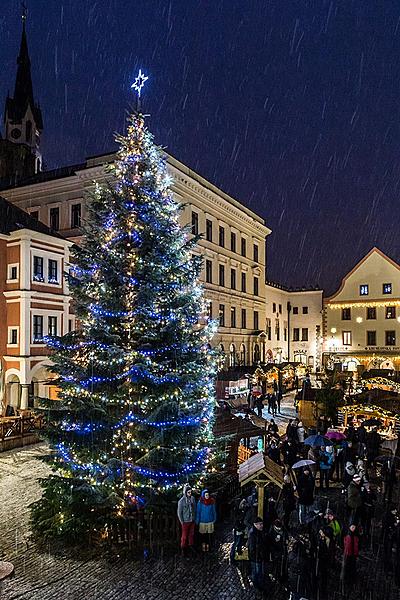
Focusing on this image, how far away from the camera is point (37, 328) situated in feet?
103

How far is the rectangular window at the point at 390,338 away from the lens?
2162 inches

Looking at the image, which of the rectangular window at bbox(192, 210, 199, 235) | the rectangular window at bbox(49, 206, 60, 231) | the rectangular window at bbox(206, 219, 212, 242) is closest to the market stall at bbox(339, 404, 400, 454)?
the rectangular window at bbox(192, 210, 199, 235)

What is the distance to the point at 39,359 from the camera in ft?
101

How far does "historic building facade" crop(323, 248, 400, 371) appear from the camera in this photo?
54.8 m

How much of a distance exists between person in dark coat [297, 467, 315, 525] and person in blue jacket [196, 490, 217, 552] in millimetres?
2566

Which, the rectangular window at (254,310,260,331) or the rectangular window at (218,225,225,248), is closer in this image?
the rectangular window at (218,225,225,248)

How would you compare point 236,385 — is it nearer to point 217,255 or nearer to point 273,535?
point 217,255

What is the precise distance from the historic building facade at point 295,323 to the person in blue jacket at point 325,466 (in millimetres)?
45204

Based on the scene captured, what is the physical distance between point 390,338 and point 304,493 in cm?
4539

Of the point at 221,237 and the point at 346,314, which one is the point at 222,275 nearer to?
the point at 221,237

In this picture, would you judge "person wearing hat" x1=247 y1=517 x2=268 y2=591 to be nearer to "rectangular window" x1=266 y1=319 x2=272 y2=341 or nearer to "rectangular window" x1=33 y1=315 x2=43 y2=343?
"rectangular window" x1=33 y1=315 x2=43 y2=343

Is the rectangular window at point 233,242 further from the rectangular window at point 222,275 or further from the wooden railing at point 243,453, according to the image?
the wooden railing at point 243,453

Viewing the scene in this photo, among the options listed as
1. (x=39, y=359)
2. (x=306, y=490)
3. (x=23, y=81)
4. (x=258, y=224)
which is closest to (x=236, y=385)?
(x=39, y=359)

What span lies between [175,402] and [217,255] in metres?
35.9
